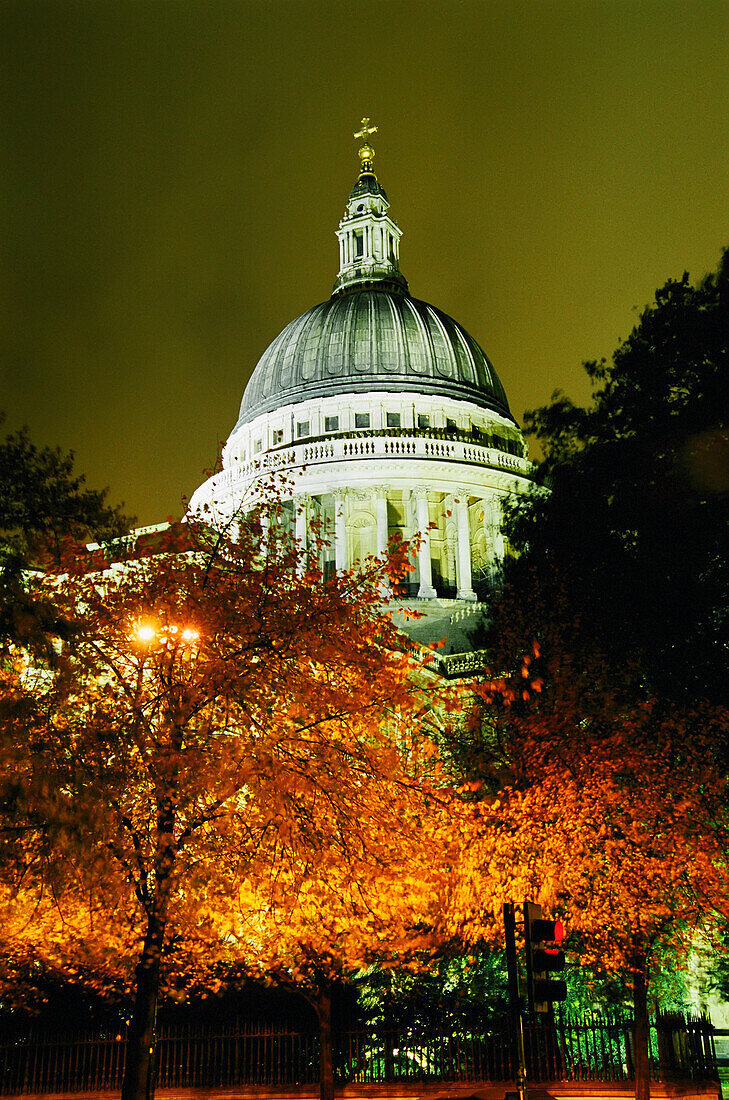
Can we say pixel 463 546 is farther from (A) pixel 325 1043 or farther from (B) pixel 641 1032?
(A) pixel 325 1043

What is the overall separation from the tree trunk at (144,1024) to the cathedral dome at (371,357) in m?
65.5

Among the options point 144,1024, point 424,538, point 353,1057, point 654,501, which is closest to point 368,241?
point 424,538

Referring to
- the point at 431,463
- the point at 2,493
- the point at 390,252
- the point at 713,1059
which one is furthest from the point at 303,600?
the point at 390,252

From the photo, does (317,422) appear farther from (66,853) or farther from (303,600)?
(66,853)

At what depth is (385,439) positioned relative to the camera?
246ft

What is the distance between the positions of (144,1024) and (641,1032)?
10.2m

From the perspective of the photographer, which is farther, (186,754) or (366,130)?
(366,130)

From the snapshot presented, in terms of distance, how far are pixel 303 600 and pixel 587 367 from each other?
1005 centimetres

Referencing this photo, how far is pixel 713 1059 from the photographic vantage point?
2355 cm

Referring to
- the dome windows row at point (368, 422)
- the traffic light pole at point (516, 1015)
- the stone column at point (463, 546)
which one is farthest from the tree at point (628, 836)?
the dome windows row at point (368, 422)

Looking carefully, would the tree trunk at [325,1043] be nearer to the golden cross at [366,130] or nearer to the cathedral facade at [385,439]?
the cathedral facade at [385,439]

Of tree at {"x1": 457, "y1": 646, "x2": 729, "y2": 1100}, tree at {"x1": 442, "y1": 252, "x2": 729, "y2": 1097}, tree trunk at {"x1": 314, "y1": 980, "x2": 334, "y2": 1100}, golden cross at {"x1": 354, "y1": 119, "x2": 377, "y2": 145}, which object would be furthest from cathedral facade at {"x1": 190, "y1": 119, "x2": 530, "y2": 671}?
tree trunk at {"x1": 314, "y1": 980, "x2": 334, "y2": 1100}

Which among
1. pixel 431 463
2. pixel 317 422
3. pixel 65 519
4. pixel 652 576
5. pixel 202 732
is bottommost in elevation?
pixel 202 732

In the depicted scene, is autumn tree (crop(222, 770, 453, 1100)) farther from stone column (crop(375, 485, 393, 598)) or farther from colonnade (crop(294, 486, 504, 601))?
colonnade (crop(294, 486, 504, 601))
